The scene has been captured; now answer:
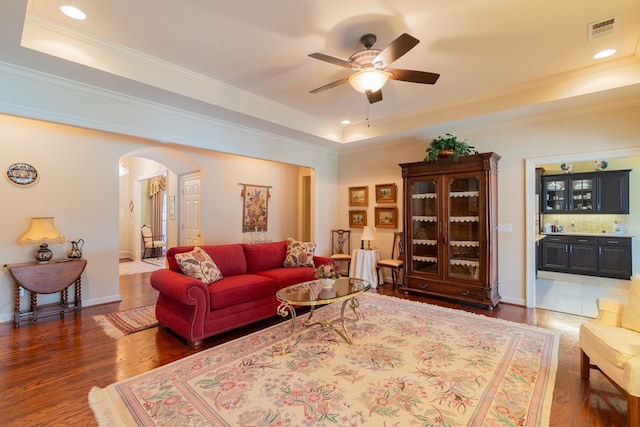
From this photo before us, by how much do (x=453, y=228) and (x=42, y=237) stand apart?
557 centimetres

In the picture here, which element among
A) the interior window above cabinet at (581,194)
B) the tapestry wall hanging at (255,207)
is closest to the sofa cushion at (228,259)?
the tapestry wall hanging at (255,207)

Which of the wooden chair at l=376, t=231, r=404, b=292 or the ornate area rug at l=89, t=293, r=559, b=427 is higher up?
the wooden chair at l=376, t=231, r=404, b=292

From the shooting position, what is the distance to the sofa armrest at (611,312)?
2.32 meters

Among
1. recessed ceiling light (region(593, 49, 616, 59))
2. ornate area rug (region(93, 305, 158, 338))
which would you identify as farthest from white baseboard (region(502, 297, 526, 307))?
ornate area rug (region(93, 305, 158, 338))

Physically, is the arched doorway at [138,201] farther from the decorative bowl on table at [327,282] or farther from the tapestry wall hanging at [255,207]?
the decorative bowl on table at [327,282]

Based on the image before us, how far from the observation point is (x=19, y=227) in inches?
147

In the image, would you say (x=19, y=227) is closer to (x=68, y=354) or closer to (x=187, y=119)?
(x=68, y=354)

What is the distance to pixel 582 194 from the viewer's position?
655cm

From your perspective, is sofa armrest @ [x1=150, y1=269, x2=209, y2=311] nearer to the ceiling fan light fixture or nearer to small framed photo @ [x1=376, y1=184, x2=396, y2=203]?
the ceiling fan light fixture

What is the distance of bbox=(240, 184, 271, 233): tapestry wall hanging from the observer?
6.25m

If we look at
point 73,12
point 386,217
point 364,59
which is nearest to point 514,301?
point 386,217

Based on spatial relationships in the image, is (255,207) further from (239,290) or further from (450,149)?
(450,149)

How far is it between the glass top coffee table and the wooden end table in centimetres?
287

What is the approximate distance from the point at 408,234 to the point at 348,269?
1692mm
